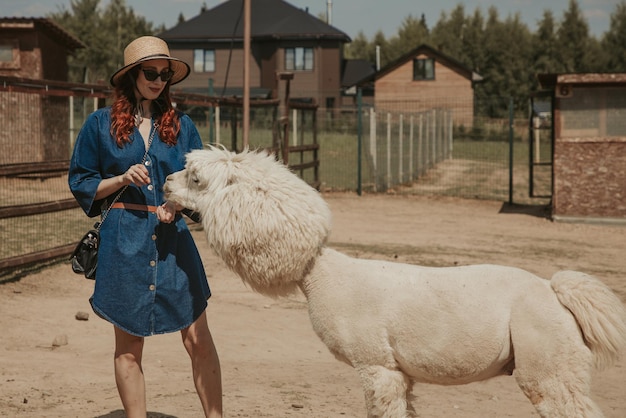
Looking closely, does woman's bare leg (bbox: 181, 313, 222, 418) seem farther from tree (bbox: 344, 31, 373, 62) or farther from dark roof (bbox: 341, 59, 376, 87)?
tree (bbox: 344, 31, 373, 62)

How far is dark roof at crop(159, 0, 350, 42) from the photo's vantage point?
2255 inches

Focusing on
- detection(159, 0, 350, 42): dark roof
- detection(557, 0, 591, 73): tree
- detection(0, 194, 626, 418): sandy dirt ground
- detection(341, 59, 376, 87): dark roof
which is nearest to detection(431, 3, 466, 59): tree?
detection(557, 0, 591, 73): tree

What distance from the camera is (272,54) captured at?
5816 cm

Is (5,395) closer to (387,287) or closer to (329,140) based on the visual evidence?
(387,287)

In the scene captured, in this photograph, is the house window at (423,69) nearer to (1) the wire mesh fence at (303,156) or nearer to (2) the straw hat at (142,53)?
(1) the wire mesh fence at (303,156)

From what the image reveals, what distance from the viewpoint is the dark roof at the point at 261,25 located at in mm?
57281

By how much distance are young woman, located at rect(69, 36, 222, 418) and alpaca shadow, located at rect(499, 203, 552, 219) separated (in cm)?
1366

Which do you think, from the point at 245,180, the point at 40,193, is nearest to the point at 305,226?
the point at 245,180

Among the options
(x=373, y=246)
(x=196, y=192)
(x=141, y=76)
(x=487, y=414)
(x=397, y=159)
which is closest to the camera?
(x=196, y=192)

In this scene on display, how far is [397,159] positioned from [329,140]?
8.64 meters

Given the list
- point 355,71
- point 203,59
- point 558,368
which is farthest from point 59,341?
point 355,71

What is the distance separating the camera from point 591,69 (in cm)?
7144

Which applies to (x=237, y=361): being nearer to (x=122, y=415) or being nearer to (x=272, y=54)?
(x=122, y=415)

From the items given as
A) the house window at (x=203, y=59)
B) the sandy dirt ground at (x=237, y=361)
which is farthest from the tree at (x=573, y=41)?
the sandy dirt ground at (x=237, y=361)
